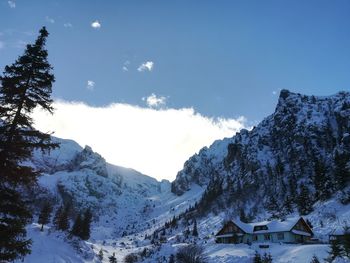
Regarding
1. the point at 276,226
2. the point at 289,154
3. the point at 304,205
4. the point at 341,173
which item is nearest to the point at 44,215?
the point at 276,226

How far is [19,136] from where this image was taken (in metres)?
15.6

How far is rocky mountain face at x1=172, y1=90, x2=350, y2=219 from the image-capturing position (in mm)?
108188

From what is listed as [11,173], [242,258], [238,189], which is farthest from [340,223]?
[238,189]

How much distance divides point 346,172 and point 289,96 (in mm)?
95250

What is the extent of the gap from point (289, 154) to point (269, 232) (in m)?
82.0

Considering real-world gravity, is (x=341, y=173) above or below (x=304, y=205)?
above

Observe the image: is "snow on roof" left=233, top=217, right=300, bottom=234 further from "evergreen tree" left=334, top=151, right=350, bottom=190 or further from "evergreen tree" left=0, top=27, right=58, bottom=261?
"evergreen tree" left=0, top=27, right=58, bottom=261

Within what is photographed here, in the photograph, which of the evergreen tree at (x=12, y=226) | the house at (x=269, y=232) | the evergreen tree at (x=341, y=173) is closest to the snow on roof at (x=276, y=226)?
the house at (x=269, y=232)

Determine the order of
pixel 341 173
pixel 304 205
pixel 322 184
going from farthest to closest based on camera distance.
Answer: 1. pixel 322 184
2. pixel 341 173
3. pixel 304 205

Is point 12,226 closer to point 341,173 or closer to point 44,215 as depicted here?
point 44,215

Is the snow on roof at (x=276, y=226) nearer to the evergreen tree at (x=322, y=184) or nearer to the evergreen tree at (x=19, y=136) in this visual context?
the evergreen tree at (x=322, y=184)

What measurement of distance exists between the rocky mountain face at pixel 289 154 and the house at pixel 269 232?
1074 inches

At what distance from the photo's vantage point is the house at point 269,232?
204 feet

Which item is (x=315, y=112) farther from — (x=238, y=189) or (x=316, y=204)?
(x=316, y=204)
